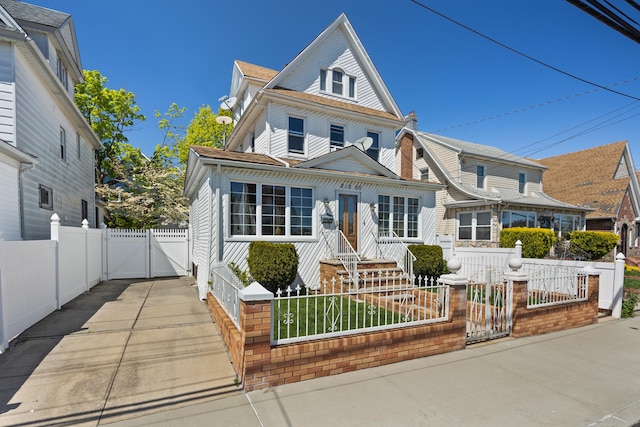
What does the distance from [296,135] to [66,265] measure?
25.9 feet

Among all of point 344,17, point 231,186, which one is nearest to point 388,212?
point 231,186

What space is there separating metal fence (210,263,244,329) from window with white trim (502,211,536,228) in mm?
16220

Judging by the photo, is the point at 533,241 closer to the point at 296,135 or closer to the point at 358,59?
the point at 358,59

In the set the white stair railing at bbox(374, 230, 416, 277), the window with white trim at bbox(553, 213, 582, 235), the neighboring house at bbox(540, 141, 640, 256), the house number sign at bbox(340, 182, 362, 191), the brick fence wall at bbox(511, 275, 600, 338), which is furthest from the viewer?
the neighboring house at bbox(540, 141, 640, 256)

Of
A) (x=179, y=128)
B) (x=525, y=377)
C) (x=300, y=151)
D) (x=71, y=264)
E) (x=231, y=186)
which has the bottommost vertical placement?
(x=525, y=377)

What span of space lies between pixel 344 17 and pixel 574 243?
1594 cm

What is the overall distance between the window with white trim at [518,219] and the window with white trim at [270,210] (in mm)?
12925

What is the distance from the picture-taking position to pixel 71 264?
820 cm

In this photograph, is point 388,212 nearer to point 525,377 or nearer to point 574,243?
point 525,377

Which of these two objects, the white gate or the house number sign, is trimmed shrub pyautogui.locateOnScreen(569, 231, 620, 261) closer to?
the house number sign

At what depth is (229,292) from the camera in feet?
17.6

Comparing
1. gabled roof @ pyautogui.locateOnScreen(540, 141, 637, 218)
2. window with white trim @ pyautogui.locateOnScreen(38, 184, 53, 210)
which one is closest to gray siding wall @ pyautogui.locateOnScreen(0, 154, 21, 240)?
window with white trim @ pyautogui.locateOnScreen(38, 184, 53, 210)

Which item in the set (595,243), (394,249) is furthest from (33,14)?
(595,243)

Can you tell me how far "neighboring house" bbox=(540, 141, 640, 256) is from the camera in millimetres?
20539
